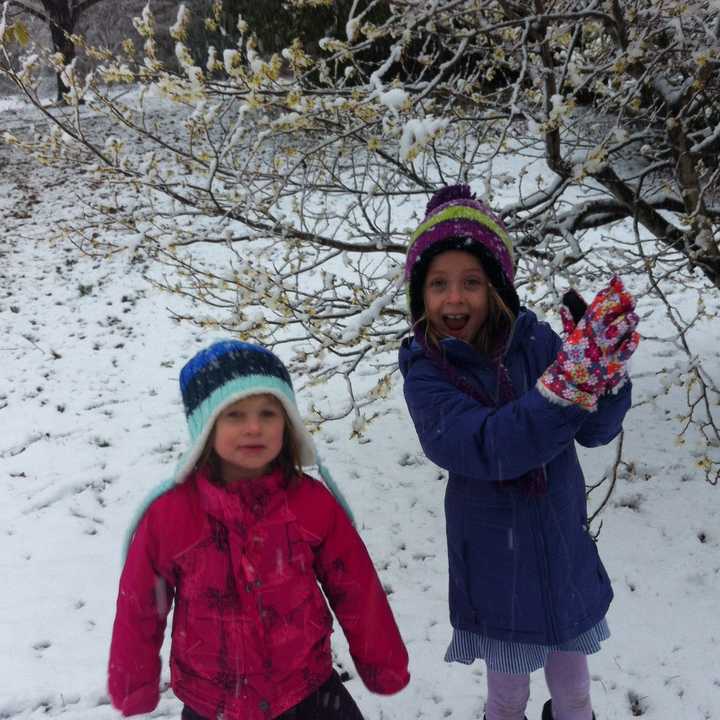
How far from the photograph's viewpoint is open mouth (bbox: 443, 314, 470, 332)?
1.78 meters

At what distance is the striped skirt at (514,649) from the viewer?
1805 mm

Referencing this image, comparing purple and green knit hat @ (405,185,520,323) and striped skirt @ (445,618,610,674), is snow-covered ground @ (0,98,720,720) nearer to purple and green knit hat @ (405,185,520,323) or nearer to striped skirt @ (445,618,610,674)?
striped skirt @ (445,618,610,674)

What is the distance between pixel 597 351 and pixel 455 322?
479mm

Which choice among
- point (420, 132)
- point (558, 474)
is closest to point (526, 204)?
point (420, 132)

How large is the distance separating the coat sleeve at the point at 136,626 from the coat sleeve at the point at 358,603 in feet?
1.50

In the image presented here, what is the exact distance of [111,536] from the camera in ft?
12.8

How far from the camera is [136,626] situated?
1669 mm

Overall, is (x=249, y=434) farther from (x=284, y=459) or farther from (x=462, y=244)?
(x=462, y=244)

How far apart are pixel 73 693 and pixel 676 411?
14.4 ft

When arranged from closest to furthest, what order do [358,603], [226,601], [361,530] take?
[226,601] → [358,603] → [361,530]

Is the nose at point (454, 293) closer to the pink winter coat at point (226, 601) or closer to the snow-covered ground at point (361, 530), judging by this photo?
the pink winter coat at point (226, 601)

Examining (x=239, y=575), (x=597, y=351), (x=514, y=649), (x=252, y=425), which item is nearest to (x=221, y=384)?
(x=252, y=425)

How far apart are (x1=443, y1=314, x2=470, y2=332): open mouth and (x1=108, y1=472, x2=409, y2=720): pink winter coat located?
2.10ft

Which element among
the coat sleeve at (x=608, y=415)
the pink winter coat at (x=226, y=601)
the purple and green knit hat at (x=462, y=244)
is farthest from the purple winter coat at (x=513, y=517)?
the pink winter coat at (x=226, y=601)
